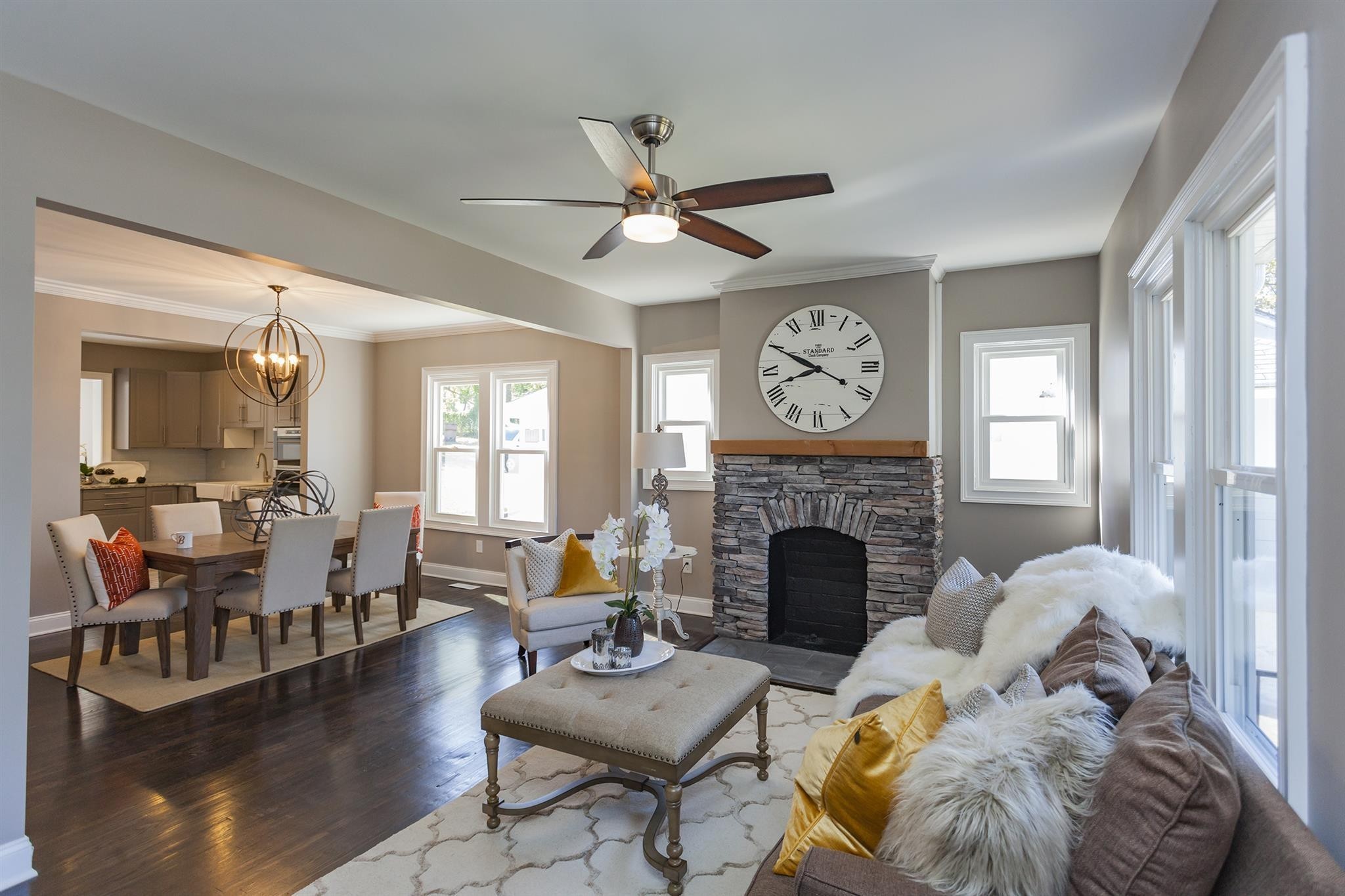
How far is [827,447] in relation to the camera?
179 inches

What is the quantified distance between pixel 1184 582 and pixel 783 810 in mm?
1583

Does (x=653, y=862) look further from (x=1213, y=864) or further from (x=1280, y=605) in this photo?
(x=1280, y=605)

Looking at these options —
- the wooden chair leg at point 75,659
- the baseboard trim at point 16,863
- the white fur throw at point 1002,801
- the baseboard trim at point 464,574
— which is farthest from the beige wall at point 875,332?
the wooden chair leg at point 75,659

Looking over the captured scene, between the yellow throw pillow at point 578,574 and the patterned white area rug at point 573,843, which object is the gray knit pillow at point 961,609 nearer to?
the patterned white area rug at point 573,843

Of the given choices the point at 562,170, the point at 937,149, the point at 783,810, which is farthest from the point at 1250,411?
the point at 562,170

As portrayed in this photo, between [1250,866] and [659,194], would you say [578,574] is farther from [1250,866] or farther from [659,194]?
[1250,866]

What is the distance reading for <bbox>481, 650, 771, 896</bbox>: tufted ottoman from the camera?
2.22m

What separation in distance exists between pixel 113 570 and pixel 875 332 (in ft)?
15.8

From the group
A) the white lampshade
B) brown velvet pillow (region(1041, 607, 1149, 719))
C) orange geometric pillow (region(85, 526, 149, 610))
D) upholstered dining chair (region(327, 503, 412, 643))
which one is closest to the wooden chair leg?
orange geometric pillow (region(85, 526, 149, 610))

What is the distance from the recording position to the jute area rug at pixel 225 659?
385cm

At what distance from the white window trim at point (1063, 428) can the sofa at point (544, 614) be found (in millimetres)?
2568

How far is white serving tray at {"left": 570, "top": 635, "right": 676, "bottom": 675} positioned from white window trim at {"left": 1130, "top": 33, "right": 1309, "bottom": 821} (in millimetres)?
1760

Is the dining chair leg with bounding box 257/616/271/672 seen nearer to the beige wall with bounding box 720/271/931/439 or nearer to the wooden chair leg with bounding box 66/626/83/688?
the wooden chair leg with bounding box 66/626/83/688

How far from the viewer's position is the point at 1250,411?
1.78m
